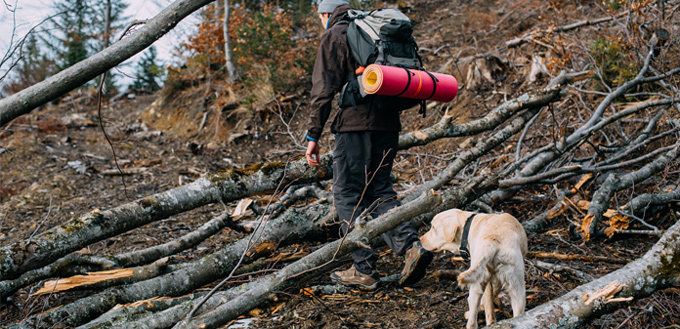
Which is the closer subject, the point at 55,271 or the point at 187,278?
the point at 55,271

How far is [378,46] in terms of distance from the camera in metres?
3.28

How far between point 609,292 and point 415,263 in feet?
4.10

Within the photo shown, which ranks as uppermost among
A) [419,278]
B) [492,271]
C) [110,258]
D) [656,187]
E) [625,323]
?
[110,258]

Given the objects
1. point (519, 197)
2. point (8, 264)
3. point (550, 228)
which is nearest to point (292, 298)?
point (8, 264)

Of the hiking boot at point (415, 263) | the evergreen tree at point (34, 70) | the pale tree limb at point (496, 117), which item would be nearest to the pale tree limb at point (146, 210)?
the hiking boot at point (415, 263)

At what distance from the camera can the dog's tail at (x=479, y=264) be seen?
2312 mm

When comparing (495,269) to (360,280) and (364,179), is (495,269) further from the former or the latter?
(364,179)

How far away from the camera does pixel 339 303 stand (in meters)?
3.02

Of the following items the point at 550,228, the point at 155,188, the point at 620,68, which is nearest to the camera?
the point at 550,228

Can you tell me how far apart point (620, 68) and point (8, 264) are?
23.9 ft

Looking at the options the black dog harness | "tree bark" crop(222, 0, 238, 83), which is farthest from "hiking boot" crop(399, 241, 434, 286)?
"tree bark" crop(222, 0, 238, 83)

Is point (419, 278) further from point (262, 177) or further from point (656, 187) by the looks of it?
point (656, 187)

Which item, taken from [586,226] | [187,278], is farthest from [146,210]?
[586,226]

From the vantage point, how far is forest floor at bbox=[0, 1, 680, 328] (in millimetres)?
2844
